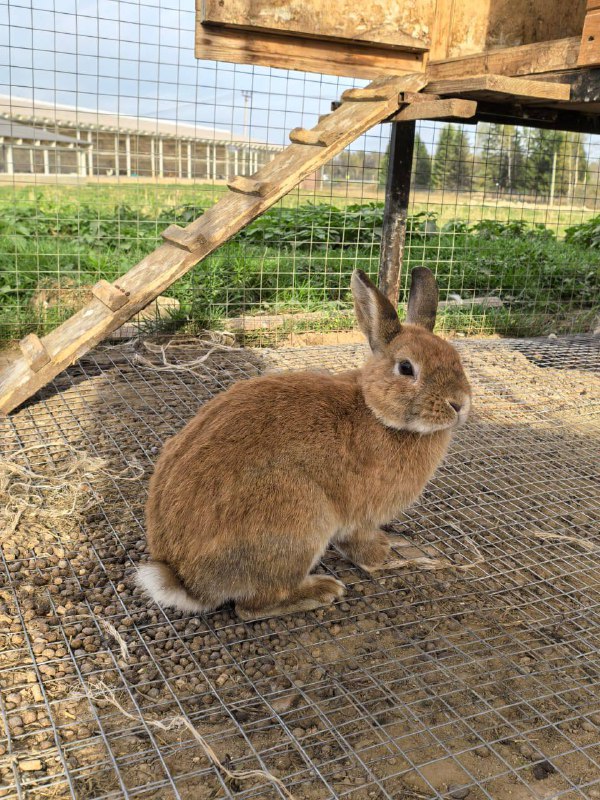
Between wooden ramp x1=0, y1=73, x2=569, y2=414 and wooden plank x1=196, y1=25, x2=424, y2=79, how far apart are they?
61 cm

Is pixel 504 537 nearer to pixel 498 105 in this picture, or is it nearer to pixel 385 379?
pixel 385 379

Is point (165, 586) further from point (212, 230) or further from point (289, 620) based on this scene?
point (212, 230)

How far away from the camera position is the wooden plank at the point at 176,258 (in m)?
4.23

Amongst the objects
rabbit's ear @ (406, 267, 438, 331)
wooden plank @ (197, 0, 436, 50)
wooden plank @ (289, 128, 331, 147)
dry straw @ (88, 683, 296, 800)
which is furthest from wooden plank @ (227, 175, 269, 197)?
dry straw @ (88, 683, 296, 800)

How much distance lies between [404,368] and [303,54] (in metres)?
3.44

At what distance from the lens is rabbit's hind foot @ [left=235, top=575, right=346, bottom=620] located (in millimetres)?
2549

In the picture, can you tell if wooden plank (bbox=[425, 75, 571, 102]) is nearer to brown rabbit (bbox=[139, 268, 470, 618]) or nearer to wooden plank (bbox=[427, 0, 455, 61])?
wooden plank (bbox=[427, 0, 455, 61])

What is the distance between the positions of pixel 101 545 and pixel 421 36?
14.4 ft

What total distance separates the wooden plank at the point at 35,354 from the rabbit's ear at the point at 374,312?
2.16m

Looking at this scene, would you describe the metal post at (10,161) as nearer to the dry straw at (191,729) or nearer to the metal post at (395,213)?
the metal post at (395,213)

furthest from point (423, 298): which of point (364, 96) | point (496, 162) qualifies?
point (496, 162)

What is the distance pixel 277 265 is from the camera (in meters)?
6.34

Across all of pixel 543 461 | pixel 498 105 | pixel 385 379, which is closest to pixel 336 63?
pixel 498 105

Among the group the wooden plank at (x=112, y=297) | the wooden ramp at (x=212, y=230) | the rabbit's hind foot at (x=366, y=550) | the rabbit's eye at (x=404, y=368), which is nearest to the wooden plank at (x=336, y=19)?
the wooden ramp at (x=212, y=230)
